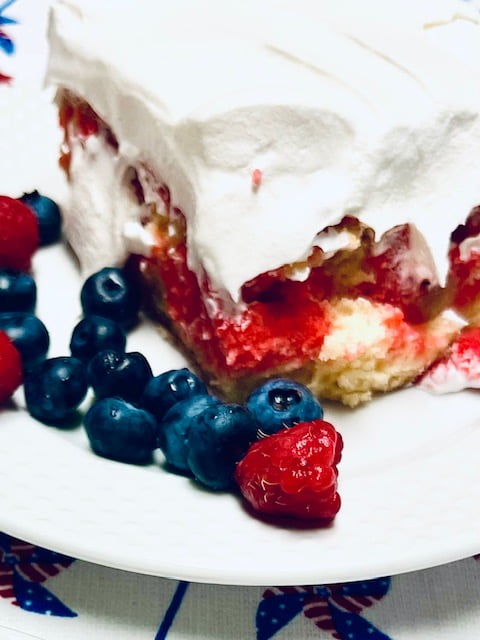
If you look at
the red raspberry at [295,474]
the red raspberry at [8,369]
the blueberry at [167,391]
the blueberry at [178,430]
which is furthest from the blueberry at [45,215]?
the red raspberry at [295,474]

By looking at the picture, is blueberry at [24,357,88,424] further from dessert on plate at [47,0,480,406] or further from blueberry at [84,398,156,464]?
dessert on plate at [47,0,480,406]

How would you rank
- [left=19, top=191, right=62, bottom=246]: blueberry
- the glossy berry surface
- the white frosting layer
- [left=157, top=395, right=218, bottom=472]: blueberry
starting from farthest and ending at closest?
[left=19, top=191, right=62, bottom=246]: blueberry
the glossy berry surface
the white frosting layer
[left=157, top=395, right=218, bottom=472]: blueberry

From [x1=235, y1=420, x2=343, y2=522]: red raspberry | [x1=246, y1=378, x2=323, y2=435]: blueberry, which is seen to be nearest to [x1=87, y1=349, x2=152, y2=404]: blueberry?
[x1=246, y1=378, x2=323, y2=435]: blueberry

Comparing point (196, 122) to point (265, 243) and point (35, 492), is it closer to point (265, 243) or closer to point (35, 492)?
point (265, 243)

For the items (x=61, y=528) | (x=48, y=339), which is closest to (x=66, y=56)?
(x=48, y=339)

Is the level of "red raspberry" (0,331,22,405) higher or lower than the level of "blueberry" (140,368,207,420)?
lower

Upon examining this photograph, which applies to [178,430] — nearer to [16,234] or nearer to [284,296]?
[284,296]
